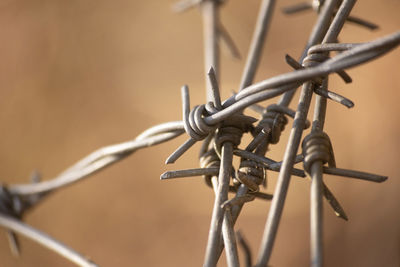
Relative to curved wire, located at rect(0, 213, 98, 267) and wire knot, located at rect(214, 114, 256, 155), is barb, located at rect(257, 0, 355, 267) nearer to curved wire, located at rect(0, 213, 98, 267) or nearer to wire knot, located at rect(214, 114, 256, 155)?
wire knot, located at rect(214, 114, 256, 155)

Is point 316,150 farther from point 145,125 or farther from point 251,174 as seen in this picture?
point 145,125

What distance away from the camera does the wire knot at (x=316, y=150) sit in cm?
27

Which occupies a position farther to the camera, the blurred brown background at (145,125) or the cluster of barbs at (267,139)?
the blurred brown background at (145,125)

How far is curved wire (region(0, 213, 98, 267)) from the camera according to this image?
0.38 metres

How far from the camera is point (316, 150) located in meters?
0.27

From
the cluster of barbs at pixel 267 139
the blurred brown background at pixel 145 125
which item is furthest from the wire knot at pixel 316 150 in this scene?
the blurred brown background at pixel 145 125

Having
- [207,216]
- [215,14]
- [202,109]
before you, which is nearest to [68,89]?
[207,216]

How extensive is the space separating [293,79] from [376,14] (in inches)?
32.1

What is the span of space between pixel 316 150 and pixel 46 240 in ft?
0.82

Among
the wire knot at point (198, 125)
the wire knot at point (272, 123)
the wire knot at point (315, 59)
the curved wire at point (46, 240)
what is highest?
the wire knot at point (315, 59)

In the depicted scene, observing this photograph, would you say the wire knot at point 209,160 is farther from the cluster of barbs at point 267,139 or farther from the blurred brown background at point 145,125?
the blurred brown background at point 145,125

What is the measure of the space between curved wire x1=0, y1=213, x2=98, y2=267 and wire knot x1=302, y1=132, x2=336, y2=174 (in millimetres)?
177

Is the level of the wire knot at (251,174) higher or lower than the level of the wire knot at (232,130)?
lower

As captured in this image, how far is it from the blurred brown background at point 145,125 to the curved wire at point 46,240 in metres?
0.46
